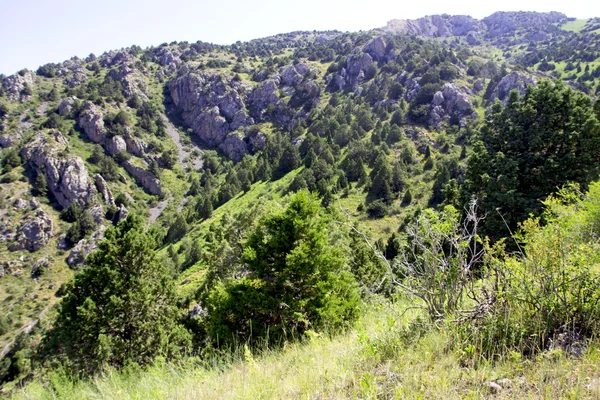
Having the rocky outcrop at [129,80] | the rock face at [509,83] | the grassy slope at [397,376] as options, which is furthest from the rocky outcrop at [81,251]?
the rock face at [509,83]

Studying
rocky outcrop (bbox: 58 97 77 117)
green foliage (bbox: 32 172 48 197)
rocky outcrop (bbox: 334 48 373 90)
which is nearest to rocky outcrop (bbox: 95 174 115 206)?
green foliage (bbox: 32 172 48 197)

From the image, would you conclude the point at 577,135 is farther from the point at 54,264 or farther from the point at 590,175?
the point at 54,264

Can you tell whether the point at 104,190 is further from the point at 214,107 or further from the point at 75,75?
the point at 75,75

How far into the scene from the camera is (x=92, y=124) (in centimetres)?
10844

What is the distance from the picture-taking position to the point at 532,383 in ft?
8.61

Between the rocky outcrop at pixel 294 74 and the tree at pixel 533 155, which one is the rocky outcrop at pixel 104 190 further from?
the tree at pixel 533 155

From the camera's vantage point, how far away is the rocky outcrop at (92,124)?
10800 cm

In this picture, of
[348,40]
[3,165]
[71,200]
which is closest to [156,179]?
[71,200]

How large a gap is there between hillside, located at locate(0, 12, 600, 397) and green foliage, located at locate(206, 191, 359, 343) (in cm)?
9

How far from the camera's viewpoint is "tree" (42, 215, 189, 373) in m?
14.9

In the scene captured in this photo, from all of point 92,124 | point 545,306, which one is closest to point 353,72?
point 92,124

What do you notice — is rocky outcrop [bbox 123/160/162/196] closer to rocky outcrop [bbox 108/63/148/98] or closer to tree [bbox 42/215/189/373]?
rocky outcrop [bbox 108/63/148/98]

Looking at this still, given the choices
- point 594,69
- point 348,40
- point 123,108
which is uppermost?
point 348,40

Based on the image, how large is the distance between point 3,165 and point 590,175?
12507 centimetres
